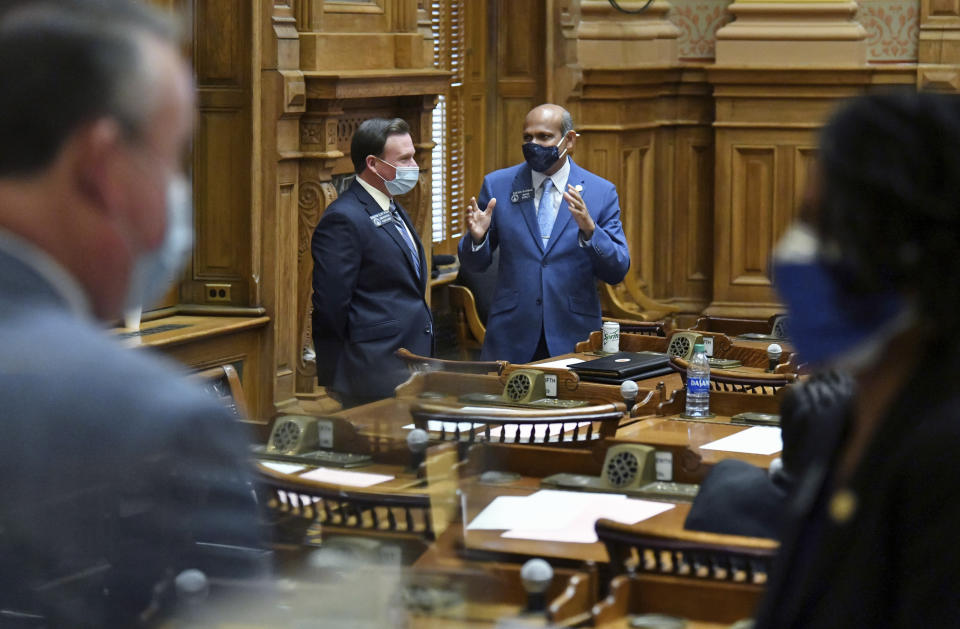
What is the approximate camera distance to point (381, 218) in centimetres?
573

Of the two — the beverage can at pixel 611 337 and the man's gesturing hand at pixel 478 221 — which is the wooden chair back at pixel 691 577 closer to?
the beverage can at pixel 611 337

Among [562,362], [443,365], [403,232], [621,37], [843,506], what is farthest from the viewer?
[621,37]

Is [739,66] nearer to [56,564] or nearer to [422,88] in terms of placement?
[422,88]

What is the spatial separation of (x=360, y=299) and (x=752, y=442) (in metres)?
1.75

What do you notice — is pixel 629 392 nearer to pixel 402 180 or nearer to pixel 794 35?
pixel 402 180

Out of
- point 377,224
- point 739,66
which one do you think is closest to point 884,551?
point 377,224

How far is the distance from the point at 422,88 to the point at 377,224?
2.00 metres

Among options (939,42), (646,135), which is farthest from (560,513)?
(939,42)

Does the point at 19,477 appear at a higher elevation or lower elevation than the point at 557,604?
higher

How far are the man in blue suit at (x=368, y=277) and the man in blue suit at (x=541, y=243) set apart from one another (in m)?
0.50

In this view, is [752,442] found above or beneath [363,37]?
beneath

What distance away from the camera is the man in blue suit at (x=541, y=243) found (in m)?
6.30

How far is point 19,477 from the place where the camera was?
3.29ft

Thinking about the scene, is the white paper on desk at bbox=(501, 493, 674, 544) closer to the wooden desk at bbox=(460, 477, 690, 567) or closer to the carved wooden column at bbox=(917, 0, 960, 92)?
the wooden desk at bbox=(460, 477, 690, 567)
